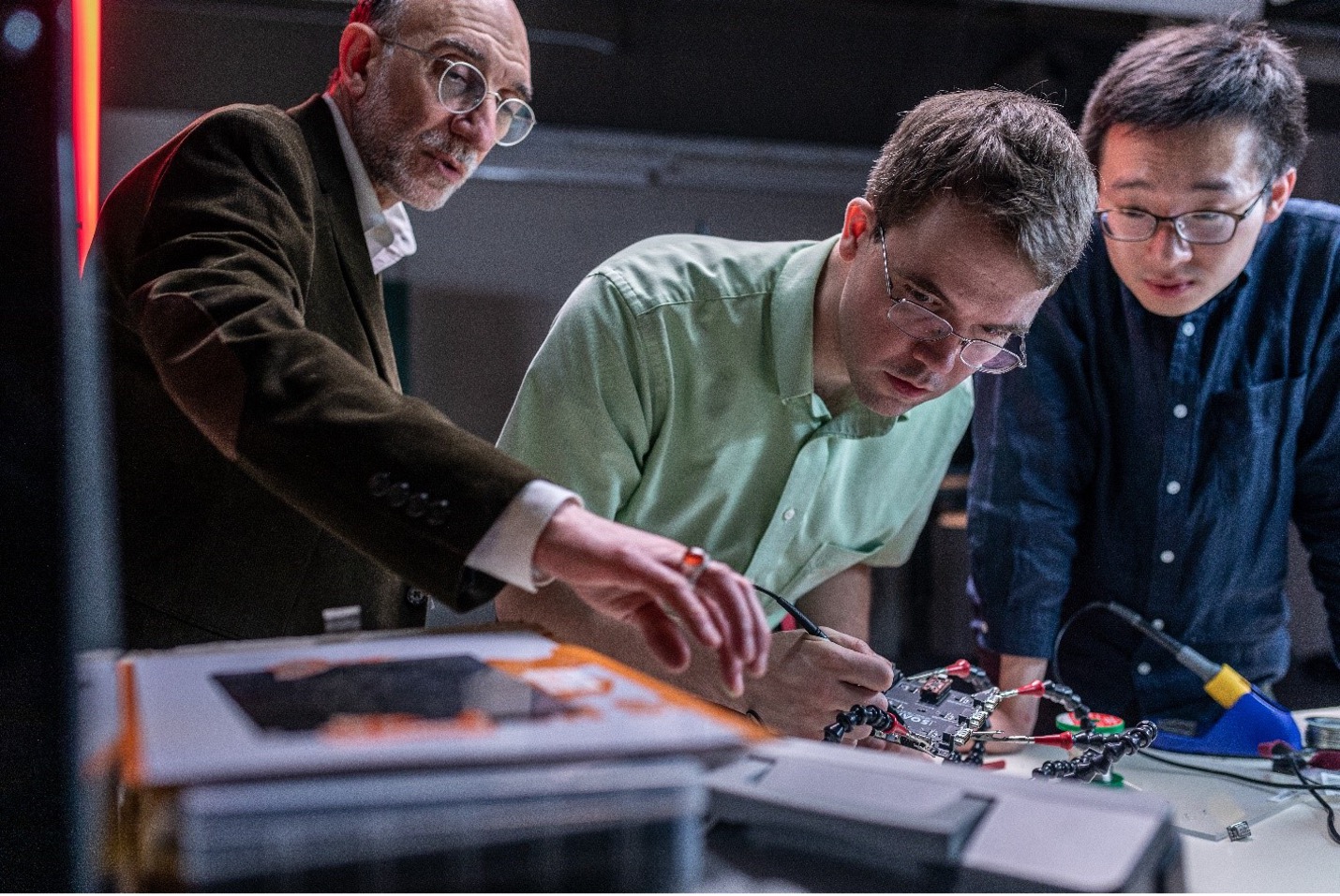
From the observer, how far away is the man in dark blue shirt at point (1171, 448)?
169cm

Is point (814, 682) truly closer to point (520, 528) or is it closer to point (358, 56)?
point (520, 528)

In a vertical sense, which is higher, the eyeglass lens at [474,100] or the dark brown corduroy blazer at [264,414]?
the eyeglass lens at [474,100]

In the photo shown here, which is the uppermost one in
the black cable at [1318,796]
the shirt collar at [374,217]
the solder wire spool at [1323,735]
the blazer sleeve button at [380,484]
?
the shirt collar at [374,217]

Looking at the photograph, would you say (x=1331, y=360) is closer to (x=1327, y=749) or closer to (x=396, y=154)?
(x=1327, y=749)

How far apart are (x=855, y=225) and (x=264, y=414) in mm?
808

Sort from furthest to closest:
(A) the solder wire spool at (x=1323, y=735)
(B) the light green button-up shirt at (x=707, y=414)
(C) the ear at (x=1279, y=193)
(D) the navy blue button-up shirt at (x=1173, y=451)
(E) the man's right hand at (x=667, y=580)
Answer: (D) the navy blue button-up shirt at (x=1173, y=451)
(C) the ear at (x=1279, y=193)
(A) the solder wire spool at (x=1323, y=735)
(B) the light green button-up shirt at (x=707, y=414)
(E) the man's right hand at (x=667, y=580)

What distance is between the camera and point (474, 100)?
4.36 feet

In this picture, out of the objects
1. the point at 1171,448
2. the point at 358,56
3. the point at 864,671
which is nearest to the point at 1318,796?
the point at 1171,448

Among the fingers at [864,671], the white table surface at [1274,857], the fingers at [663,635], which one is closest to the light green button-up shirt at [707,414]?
the fingers at [864,671]

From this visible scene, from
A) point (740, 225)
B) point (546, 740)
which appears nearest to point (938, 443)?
point (546, 740)

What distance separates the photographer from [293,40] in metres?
2.35

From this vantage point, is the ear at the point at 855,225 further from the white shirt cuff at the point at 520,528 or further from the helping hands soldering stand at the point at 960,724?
the white shirt cuff at the point at 520,528

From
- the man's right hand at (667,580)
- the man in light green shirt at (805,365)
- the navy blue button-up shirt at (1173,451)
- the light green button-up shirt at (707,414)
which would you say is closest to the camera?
the man's right hand at (667,580)

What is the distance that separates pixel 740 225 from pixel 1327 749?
1.76m
